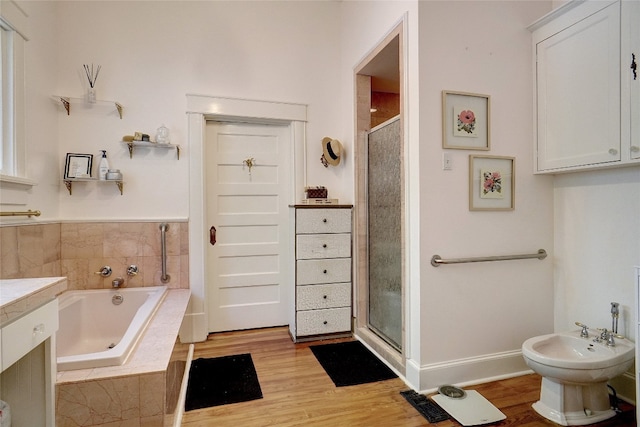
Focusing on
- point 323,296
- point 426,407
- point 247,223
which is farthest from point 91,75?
point 426,407

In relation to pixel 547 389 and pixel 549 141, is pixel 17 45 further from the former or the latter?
pixel 547 389

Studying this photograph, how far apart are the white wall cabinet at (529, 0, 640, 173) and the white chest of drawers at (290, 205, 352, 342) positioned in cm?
157

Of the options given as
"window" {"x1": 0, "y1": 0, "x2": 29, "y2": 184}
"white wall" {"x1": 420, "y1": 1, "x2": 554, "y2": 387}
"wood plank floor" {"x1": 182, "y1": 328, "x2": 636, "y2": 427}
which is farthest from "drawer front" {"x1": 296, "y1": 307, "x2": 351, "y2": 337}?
"window" {"x1": 0, "y1": 0, "x2": 29, "y2": 184}

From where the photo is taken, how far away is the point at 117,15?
2.69m

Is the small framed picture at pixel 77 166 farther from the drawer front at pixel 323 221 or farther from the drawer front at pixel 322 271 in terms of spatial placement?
the drawer front at pixel 322 271

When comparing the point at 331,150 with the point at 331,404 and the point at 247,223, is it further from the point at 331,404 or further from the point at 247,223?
the point at 331,404

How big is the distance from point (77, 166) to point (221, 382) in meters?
2.03

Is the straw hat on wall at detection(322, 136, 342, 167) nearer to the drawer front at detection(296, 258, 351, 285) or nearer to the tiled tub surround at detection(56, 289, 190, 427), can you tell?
the drawer front at detection(296, 258, 351, 285)

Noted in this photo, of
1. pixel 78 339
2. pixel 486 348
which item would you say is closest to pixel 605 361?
pixel 486 348

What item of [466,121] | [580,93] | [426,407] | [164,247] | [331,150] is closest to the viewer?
[426,407]

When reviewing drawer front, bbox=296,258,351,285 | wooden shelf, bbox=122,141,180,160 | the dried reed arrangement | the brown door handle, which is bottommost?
drawer front, bbox=296,258,351,285

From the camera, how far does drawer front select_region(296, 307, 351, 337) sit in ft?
9.09

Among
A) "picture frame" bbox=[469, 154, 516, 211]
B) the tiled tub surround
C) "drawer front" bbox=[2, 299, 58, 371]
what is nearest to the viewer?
"drawer front" bbox=[2, 299, 58, 371]

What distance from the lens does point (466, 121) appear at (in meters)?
2.05
